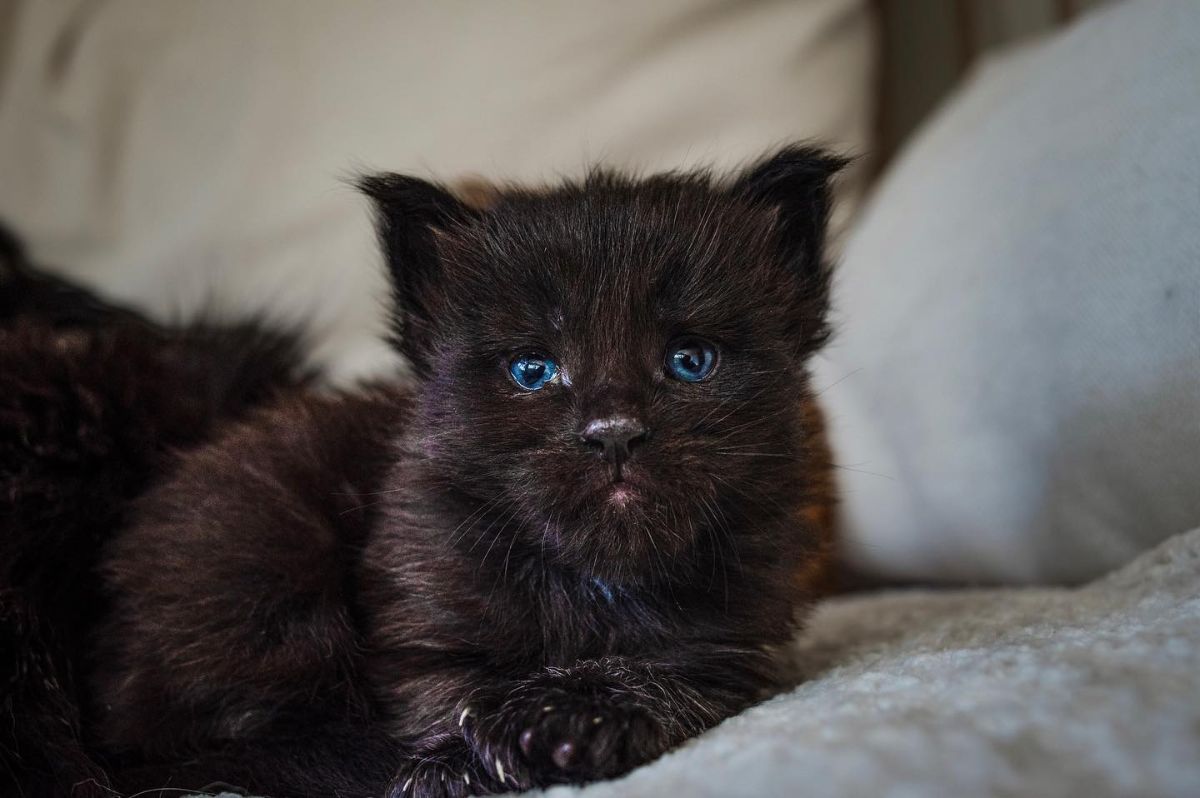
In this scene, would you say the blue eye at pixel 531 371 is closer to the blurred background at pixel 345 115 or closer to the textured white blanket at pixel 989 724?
the textured white blanket at pixel 989 724

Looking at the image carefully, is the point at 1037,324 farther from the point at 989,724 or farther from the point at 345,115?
the point at 345,115

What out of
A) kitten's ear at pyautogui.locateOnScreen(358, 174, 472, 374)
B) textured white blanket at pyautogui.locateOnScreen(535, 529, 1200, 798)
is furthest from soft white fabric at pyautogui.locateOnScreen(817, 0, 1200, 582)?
kitten's ear at pyautogui.locateOnScreen(358, 174, 472, 374)

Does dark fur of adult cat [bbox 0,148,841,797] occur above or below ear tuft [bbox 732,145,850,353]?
below

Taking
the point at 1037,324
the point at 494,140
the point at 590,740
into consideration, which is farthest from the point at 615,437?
the point at 494,140

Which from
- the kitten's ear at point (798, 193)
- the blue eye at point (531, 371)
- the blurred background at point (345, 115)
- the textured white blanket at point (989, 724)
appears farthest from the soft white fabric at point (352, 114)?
the textured white blanket at point (989, 724)

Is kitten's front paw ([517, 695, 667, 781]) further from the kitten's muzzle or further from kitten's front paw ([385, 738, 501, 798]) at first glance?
the kitten's muzzle

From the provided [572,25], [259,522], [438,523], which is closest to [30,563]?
[259,522]
